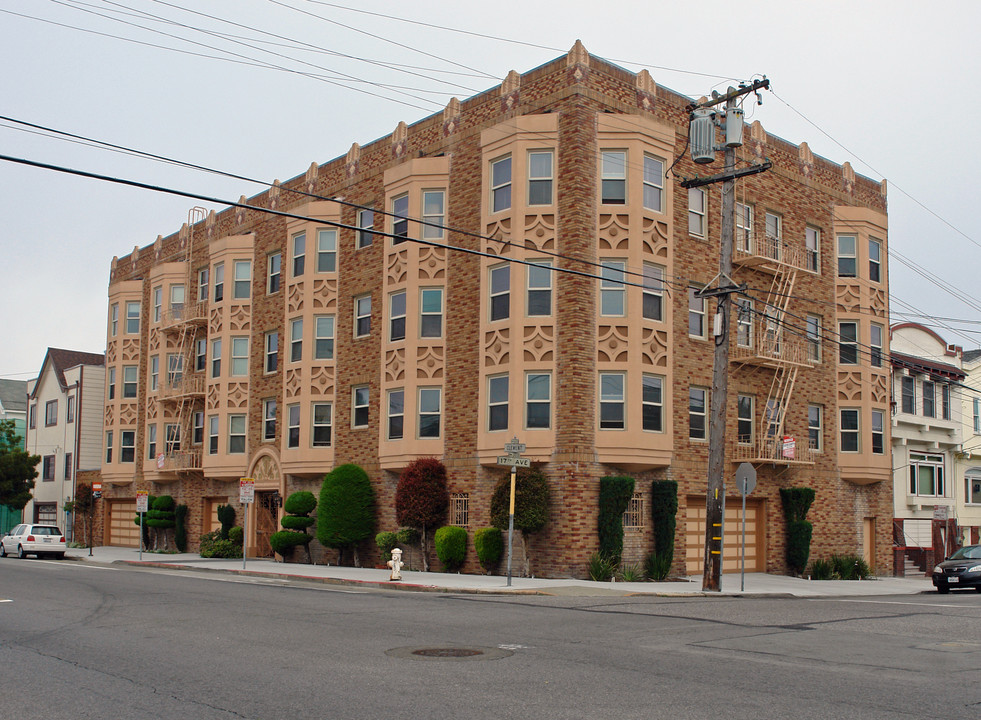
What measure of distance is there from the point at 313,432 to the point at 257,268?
7.92 metres

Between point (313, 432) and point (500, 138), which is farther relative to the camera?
point (313, 432)

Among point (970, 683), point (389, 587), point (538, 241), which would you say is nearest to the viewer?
point (970, 683)

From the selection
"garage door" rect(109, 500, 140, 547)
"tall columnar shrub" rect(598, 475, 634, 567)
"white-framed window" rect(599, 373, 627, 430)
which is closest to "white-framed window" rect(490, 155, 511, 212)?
"white-framed window" rect(599, 373, 627, 430)

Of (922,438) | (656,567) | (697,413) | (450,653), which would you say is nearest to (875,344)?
(697,413)

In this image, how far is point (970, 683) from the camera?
10102 millimetres

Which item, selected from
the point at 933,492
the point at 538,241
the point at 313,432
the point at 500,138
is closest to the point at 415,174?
the point at 500,138

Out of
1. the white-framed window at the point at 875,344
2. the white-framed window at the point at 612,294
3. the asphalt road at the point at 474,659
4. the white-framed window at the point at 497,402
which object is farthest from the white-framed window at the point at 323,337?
the white-framed window at the point at 875,344

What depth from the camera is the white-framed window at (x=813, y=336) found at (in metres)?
32.8

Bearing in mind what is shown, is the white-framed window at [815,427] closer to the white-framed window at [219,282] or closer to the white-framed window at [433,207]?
the white-framed window at [433,207]

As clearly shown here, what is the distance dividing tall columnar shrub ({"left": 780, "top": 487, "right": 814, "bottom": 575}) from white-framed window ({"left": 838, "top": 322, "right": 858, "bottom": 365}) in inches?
203

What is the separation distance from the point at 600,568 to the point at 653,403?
4.82 m

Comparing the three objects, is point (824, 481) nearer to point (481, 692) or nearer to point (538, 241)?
point (538, 241)

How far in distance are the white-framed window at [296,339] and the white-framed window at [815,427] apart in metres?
17.2

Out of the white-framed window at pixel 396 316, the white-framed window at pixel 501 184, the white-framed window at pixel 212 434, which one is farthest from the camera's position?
the white-framed window at pixel 212 434
